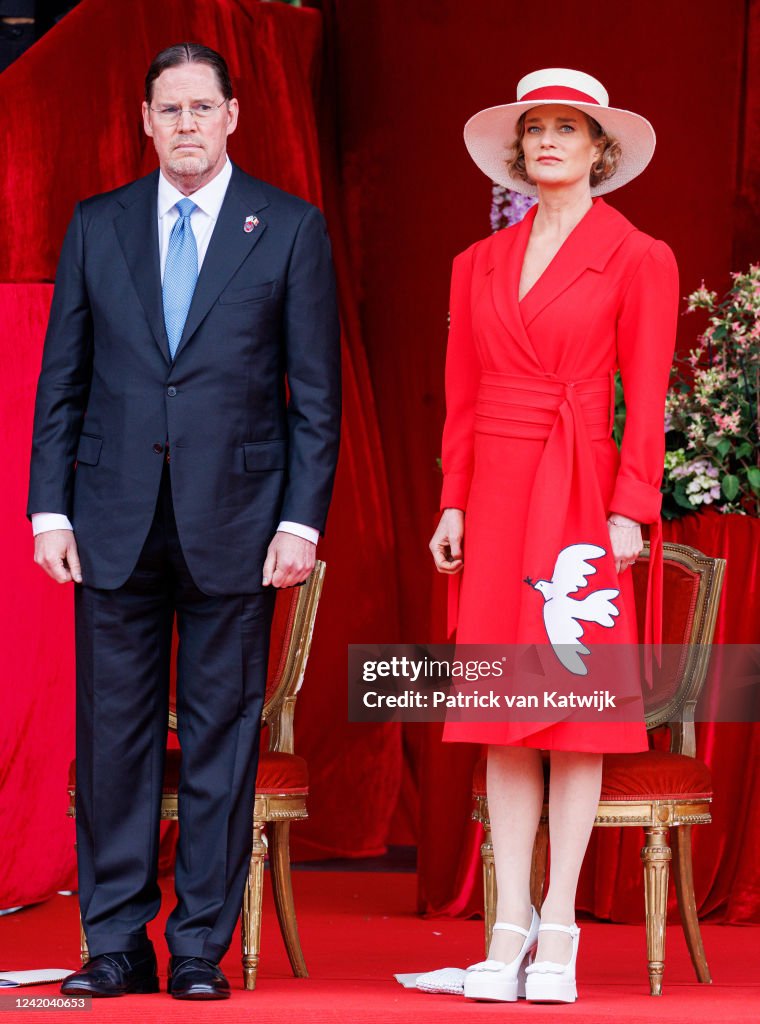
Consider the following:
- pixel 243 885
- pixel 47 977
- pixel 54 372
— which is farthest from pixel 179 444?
pixel 47 977

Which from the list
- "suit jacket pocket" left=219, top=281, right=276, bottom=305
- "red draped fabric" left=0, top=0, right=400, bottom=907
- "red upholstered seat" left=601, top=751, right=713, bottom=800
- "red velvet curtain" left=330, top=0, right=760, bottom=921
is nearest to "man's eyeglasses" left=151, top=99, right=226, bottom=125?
"suit jacket pocket" left=219, top=281, right=276, bottom=305

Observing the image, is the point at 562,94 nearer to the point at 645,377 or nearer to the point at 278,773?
the point at 645,377

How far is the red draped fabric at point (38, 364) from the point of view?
13.7ft

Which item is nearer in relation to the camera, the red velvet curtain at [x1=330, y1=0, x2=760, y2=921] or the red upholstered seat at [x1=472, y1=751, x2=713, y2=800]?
the red upholstered seat at [x1=472, y1=751, x2=713, y2=800]

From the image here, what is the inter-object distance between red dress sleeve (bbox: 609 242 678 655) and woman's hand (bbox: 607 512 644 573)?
0.02 metres

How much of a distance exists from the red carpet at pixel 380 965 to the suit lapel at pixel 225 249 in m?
1.08

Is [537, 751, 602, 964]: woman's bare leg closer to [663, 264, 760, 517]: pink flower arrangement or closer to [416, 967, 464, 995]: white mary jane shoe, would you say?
[416, 967, 464, 995]: white mary jane shoe

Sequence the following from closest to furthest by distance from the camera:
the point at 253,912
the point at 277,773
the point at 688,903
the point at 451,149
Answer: the point at 253,912
the point at 277,773
the point at 688,903
the point at 451,149

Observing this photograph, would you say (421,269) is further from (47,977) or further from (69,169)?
(47,977)

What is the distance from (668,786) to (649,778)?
4 centimetres

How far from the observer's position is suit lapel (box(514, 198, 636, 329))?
109 inches

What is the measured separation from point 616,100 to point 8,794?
2.62 meters

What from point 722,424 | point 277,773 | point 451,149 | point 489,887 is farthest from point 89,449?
point 451,149

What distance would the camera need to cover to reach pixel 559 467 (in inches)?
108
